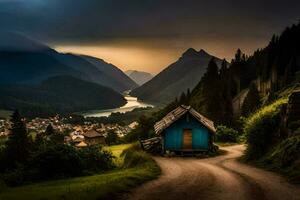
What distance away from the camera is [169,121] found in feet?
135

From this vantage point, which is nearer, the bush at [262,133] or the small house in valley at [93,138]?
the bush at [262,133]

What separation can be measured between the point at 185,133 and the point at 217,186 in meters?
20.6

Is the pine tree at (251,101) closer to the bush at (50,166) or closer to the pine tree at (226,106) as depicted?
the pine tree at (226,106)

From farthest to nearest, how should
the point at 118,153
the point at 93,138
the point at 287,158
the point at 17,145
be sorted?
the point at 93,138 → the point at 17,145 → the point at 118,153 → the point at 287,158

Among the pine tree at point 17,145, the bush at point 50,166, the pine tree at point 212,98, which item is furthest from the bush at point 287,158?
the pine tree at point 17,145

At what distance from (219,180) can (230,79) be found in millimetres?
88024

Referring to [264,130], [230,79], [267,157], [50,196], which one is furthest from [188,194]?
[230,79]

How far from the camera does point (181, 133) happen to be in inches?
1610

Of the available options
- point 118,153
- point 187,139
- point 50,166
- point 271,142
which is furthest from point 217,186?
point 118,153

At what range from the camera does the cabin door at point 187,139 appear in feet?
133

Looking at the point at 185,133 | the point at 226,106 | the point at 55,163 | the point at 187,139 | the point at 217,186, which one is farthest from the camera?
the point at 226,106

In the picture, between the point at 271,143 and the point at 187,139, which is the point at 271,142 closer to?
the point at 271,143

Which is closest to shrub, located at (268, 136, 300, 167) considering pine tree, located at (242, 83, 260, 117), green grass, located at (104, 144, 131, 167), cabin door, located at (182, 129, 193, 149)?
cabin door, located at (182, 129, 193, 149)

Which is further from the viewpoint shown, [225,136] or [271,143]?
[225,136]
